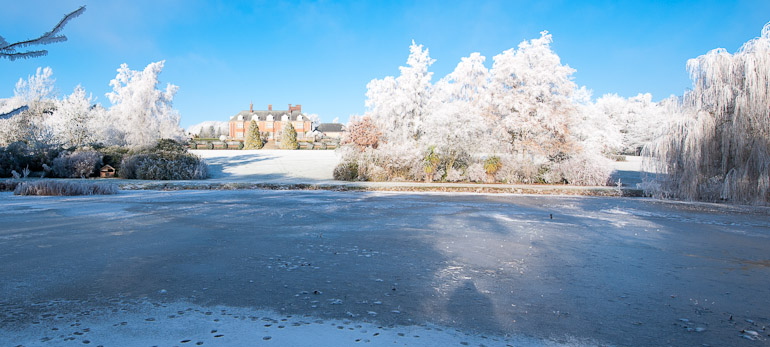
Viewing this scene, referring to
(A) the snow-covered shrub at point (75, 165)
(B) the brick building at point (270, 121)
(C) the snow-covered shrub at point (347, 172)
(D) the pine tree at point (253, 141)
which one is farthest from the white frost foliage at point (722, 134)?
(B) the brick building at point (270, 121)

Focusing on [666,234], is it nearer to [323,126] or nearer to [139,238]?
[139,238]

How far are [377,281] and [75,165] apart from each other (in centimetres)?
2133

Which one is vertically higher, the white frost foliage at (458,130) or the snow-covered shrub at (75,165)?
the white frost foliage at (458,130)

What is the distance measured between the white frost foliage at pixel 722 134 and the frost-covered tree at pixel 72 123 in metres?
29.5

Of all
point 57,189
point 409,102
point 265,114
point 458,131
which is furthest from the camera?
point 265,114

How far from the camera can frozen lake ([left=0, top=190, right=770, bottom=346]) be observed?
334 centimetres

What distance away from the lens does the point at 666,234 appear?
7891 millimetres

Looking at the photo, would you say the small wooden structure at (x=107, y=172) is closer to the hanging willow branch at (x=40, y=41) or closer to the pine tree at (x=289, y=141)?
the hanging willow branch at (x=40, y=41)

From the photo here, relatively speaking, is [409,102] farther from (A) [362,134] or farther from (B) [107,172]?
(B) [107,172]

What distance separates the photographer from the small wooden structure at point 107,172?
2197 cm

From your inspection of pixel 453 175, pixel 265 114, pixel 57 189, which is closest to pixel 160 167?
pixel 57 189

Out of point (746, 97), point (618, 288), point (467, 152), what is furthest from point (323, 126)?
point (618, 288)

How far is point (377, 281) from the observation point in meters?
4.66

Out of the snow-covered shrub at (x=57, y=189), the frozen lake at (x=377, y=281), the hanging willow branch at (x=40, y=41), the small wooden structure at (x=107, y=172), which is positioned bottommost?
the frozen lake at (x=377, y=281)
